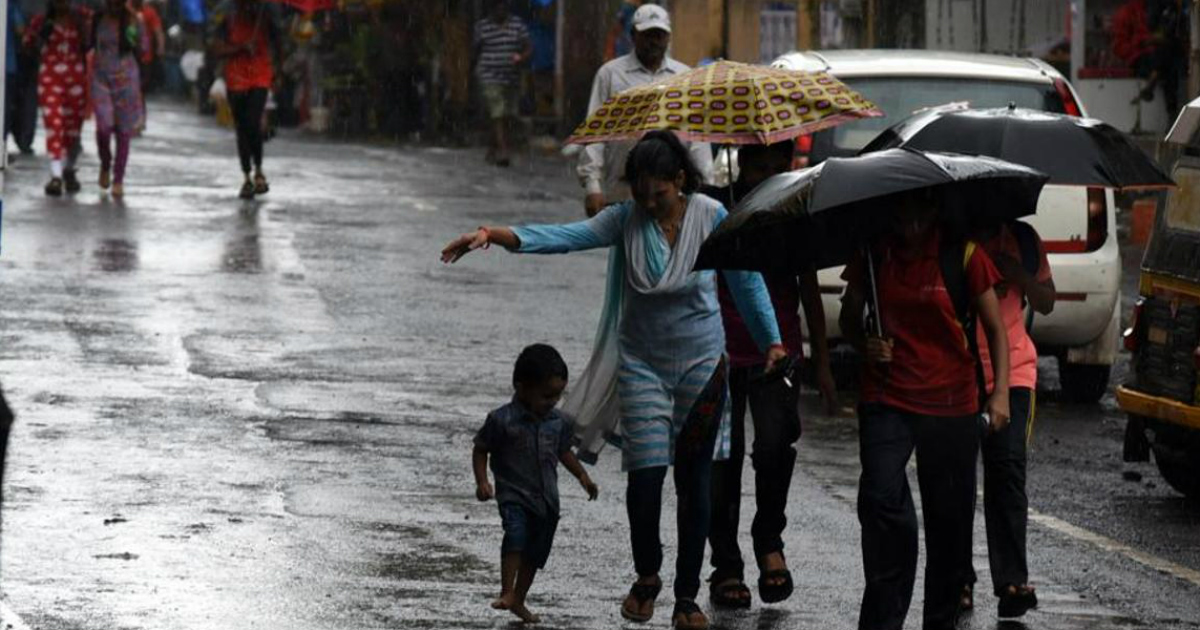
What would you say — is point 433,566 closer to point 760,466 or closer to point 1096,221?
point 760,466

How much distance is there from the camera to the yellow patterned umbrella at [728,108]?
328 inches

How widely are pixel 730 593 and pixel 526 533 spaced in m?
0.80

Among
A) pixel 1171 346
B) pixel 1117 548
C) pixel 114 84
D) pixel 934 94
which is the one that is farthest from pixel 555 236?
pixel 114 84

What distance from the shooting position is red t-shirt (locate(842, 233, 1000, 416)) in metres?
7.34

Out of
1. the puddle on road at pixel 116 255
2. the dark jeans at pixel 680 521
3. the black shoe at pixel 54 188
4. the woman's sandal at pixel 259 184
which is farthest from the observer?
the woman's sandal at pixel 259 184

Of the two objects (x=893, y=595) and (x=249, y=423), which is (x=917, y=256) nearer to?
(x=893, y=595)

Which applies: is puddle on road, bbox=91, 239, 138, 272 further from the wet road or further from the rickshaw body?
the rickshaw body

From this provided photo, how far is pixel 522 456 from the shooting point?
317 inches

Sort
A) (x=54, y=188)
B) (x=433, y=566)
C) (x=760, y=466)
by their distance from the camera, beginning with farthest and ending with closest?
(x=54, y=188), (x=433, y=566), (x=760, y=466)

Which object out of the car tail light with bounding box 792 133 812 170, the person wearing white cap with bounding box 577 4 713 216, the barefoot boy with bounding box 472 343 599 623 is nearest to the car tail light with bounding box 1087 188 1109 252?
the car tail light with bounding box 792 133 812 170

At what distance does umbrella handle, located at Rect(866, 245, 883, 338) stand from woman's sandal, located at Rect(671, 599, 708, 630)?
1.14 metres

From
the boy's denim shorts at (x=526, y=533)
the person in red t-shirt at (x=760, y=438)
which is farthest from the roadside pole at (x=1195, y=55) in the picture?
the boy's denim shorts at (x=526, y=533)

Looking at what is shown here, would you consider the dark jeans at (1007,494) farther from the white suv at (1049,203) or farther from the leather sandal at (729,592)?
the white suv at (1049,203)

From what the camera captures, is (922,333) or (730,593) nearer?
(922,333)
